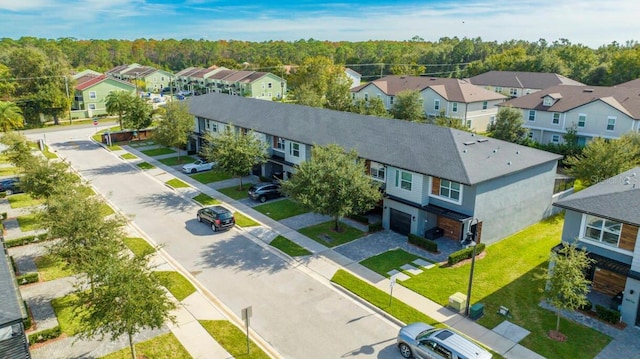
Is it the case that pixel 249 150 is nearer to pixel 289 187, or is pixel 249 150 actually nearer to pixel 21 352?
pixel 289 187

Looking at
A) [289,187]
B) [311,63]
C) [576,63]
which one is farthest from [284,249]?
[576,63]

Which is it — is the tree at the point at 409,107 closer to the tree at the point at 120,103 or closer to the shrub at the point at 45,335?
the tree at the point at 120,103

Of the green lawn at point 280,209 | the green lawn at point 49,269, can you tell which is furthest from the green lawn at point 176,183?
the green lawn at point 49,269

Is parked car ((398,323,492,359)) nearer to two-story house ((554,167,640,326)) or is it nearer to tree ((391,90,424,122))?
two-story house ((554,167,640,326))

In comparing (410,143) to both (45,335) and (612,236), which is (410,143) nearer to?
(612,236)

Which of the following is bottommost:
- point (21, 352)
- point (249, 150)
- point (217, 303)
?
point (217, 303)

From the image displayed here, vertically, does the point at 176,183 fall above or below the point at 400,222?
below

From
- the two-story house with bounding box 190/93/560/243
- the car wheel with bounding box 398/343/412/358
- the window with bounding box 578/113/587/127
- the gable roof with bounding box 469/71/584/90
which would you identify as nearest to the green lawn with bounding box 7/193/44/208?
the two-story house with bounding box 190/93/560/243

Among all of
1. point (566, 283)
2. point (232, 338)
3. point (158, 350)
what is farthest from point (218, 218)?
point (566, 283)
